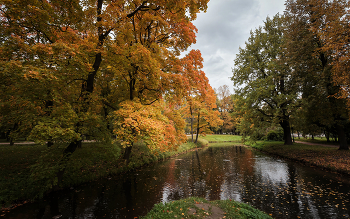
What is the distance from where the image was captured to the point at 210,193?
8.73 meters

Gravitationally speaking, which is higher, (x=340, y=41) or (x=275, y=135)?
(x=340, y=41)

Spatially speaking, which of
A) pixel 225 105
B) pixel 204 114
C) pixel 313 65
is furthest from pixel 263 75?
pixel 225 105

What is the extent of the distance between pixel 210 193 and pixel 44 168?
8.82 metres

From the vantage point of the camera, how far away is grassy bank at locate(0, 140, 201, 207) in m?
7.60

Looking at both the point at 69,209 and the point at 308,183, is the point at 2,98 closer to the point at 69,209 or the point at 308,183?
the point at 69,209

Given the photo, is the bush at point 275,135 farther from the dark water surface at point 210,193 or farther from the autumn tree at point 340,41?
the autumn tree at point 340,41

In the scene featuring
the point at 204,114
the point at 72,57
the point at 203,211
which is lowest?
the point at 203,211

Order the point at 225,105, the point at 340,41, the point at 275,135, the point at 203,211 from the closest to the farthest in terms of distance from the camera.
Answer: the point at 203,211 → the point at 340,41 → the point at 275,135 → the point at 225,105

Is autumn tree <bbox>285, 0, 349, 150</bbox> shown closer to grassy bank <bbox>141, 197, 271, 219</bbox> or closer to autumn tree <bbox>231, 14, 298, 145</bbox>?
autumn tree <bbox>231, 14, 298, 145</bbox>

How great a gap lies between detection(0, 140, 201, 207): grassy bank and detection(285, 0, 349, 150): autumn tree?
54.5 ft

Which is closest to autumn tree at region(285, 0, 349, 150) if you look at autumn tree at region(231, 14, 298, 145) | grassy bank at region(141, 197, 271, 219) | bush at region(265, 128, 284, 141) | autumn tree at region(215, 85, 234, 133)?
autumn tree at region(231, 14, 298, 145)

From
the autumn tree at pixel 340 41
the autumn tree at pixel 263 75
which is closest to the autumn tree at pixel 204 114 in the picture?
the autumn tree at pixel 263 75

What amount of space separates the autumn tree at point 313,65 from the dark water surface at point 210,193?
20.8 feet

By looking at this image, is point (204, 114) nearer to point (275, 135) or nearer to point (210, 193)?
point (275, 135)
